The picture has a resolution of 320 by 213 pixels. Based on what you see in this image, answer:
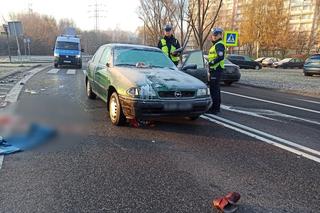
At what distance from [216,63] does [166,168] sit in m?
4.21

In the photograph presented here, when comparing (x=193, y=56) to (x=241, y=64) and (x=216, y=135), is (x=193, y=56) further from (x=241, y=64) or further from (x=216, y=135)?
(x=241, y=64)

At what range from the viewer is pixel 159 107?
5746mm

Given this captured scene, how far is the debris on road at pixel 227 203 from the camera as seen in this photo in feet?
10.5

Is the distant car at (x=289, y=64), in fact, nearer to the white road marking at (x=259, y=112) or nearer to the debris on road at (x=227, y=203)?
the white road marking at (x=259, y=112)

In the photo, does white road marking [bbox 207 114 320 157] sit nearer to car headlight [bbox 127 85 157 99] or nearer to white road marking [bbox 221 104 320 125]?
white road marking [bbox 221 104 320 125]

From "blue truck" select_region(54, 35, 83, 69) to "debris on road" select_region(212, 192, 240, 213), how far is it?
22.0 meters

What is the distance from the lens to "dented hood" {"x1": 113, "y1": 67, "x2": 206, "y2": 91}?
5.87 m

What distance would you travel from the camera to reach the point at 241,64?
3297cm

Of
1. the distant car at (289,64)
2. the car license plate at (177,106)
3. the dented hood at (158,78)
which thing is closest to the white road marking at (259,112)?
the dented hood at (158,78)

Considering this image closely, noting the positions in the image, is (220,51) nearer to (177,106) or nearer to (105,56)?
(177,106)

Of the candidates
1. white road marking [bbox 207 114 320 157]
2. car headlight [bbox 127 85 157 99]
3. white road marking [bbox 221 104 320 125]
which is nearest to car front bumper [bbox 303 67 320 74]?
white road marking [bbox 221 104 320 125]

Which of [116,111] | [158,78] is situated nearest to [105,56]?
[116,111]

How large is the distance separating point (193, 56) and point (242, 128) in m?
3.91

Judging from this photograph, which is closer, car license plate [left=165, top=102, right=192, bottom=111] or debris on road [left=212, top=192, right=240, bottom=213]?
debris on road [left=212, top=192, right=240, bottom=213]
